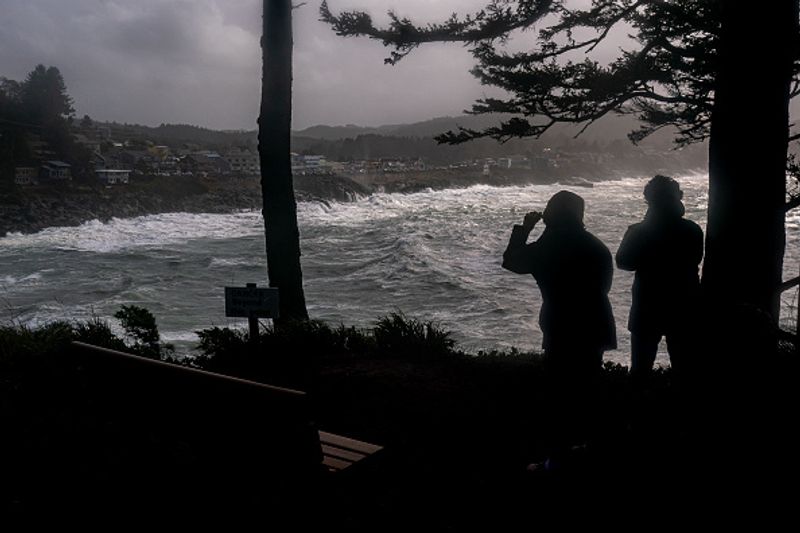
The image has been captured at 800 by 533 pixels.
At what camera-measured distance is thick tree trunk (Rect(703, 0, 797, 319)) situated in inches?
154

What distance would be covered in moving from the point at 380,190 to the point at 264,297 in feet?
→ 235

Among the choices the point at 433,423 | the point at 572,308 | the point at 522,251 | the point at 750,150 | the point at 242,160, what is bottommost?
the point at 433,423

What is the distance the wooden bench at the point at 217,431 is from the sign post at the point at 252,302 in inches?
79.1

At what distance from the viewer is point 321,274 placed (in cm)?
2078

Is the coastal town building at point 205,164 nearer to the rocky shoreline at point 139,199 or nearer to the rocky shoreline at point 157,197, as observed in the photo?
the rocky shoreline at point 157,197

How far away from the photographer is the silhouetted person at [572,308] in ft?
11.1

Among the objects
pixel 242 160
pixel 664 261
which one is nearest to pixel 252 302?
pixel 664 261

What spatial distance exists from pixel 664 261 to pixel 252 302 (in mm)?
3137

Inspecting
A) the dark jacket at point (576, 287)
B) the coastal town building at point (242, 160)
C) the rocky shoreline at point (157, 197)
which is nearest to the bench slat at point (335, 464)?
the dark jacket at point (576, 287)

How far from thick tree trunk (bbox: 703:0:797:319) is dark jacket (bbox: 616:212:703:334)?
0.17 meters

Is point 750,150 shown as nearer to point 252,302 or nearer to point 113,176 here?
point 252,302

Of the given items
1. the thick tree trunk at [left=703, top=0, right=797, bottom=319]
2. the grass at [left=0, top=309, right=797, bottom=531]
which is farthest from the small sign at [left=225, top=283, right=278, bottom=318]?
the thick tree trunk at [left=703, top=0, right=797, bottom=319]

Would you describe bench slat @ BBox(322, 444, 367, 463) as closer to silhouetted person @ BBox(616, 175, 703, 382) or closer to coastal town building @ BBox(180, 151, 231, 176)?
silhouetted person @ BBox(616, 175, 703, 382)

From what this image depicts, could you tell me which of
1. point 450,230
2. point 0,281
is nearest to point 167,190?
point 450,230
